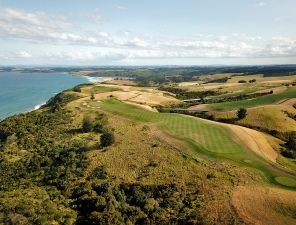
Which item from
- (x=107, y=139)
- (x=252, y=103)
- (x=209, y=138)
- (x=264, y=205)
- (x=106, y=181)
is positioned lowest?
(x=106, y=181)

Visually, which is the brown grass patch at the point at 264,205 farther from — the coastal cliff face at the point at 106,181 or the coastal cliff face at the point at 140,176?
the coastal cliff face at the point at 106,181

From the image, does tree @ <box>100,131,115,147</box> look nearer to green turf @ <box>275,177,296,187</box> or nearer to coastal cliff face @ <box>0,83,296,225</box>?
coastal cliff face @ <box>0,83,296,225</box>

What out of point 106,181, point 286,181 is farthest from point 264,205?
point 106,181

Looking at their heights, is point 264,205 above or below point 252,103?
below

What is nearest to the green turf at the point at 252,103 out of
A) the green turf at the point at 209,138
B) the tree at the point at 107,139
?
the green turf at the point at 209,138

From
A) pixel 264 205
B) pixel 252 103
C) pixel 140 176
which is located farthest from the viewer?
pixel 252 103

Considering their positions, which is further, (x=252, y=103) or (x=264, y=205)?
(x=252, y=103)

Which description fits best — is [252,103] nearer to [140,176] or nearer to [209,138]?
[209,138]
